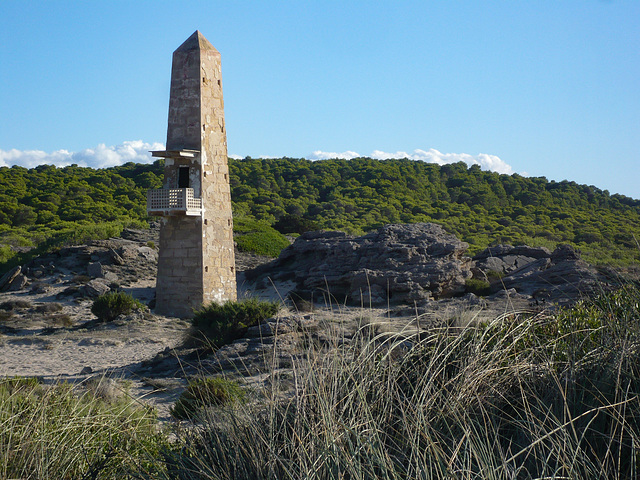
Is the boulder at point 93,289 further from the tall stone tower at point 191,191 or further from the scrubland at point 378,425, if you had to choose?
the scrubland at point 378,425

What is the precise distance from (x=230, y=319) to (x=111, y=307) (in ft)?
20.3

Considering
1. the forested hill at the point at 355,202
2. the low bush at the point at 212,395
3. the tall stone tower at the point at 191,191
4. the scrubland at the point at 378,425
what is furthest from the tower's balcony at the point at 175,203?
the forested hill at the point at 355,202

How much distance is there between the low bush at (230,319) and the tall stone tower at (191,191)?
406cm

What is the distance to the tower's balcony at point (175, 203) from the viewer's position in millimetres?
17031

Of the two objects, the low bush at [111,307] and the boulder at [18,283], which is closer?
the low bush at [111,307]

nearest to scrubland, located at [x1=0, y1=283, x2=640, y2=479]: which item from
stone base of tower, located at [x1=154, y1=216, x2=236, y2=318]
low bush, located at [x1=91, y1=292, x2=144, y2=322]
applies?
stone base of tower, located at [x1=154, y1=216, x2=236, y2=318]

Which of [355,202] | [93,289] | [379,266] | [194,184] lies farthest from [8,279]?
[355,202]

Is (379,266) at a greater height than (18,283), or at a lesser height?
greater

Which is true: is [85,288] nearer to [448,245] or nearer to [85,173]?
[448,245]

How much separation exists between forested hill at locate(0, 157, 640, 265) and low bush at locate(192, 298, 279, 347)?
1871 centimetres

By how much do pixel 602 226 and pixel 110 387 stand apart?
46.6 m

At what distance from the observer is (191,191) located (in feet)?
56.9

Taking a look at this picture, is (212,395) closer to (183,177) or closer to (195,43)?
(183,177)

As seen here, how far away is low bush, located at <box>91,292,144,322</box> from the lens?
17.0 m
